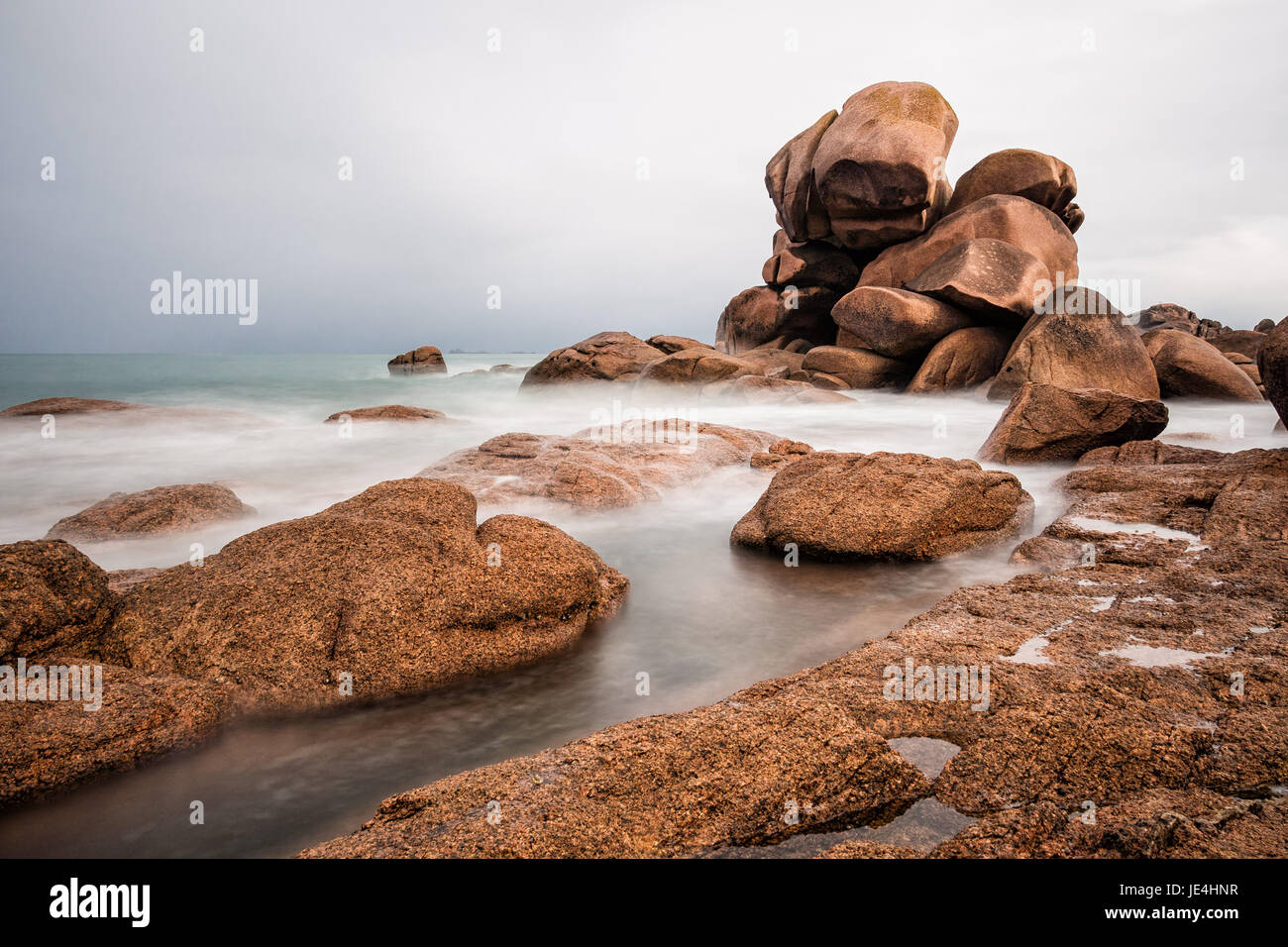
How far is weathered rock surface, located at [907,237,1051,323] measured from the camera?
17109 millimetres

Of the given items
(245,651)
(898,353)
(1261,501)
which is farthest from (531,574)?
(898,353)

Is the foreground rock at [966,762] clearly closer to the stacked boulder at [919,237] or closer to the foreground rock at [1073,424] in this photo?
the foreground rock at [1073,424]

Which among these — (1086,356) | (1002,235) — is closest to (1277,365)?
(1086,356)

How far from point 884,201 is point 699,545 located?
16.9 metres

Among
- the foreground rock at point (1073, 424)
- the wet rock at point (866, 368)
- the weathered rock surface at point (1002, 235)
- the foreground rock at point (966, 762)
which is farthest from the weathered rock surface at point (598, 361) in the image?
the foreground rock at point (966, 762)

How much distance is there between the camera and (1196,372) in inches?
611

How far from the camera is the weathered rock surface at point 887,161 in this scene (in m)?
18.8

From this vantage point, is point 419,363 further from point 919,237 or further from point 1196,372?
point 1196,372

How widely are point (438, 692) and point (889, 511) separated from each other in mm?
3658

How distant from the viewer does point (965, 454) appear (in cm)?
1062

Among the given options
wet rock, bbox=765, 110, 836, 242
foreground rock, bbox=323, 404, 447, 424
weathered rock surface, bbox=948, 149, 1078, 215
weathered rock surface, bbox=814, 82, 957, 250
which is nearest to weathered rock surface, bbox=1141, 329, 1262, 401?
weathered rock surface, bbox=948, 149, 1078, 215

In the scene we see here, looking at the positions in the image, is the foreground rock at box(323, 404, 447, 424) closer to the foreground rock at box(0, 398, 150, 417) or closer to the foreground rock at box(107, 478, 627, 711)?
the foreground rock at box(0, 398, 150, 417)

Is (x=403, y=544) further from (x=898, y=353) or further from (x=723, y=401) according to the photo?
(x=898, y=353)

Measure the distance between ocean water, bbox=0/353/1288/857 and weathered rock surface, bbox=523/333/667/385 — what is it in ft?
34.4
